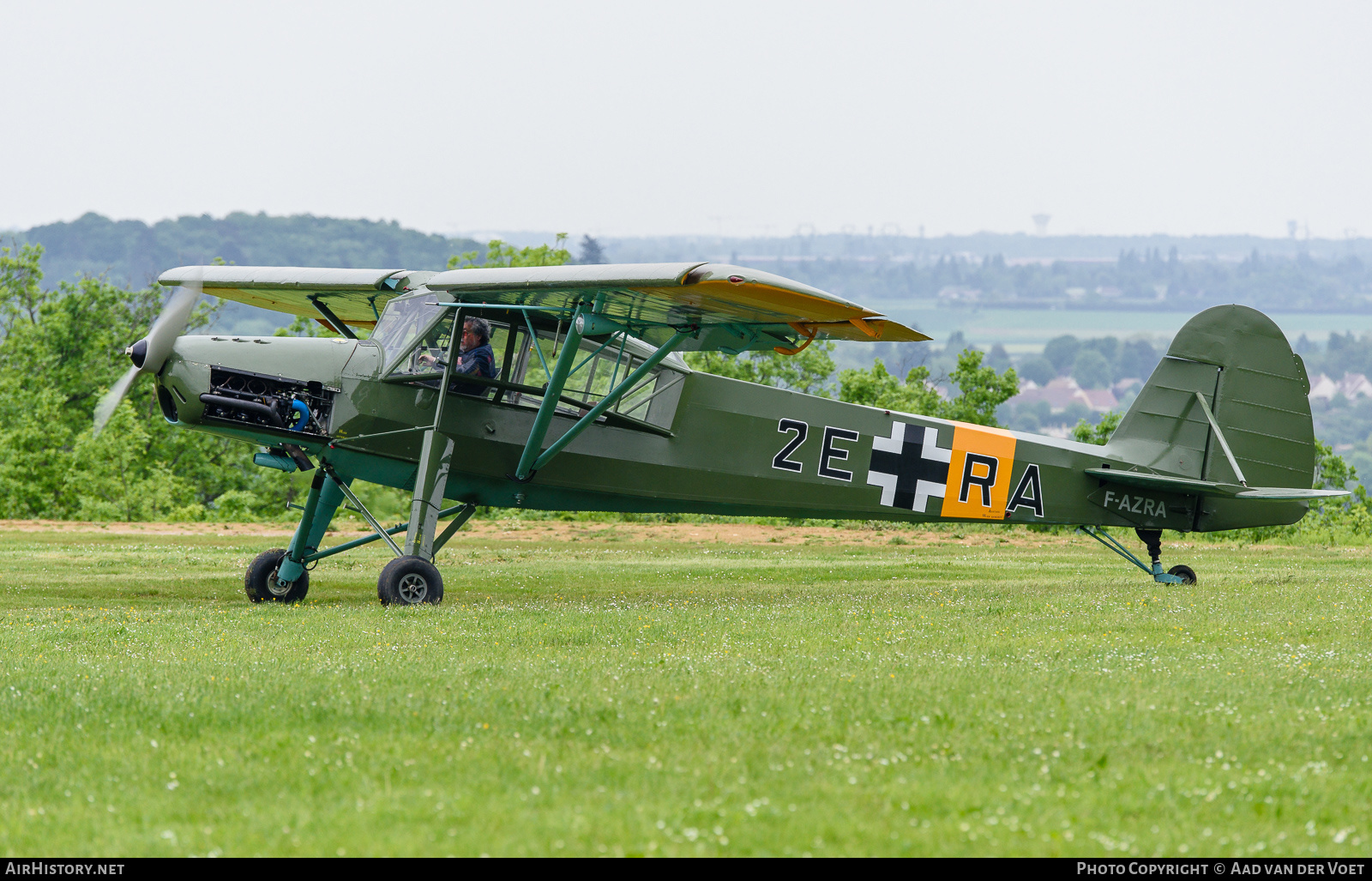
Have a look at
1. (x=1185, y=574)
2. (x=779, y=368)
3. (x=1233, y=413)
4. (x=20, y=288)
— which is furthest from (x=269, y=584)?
(x=20, y=288)

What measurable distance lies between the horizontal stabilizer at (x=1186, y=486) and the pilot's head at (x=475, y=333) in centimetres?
780

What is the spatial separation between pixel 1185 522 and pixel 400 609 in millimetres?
10029

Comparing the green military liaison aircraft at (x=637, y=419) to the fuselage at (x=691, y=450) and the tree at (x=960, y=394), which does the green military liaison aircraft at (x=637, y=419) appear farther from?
the tree at (x=960, y=394)

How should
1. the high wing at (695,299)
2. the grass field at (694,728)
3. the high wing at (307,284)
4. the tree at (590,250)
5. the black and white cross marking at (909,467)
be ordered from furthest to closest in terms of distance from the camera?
the tree at (590,250)
the black and white cross marking at (909,467)
the high wing at (307,284)
the high wing at (695,299)
the grass field at (694,728)

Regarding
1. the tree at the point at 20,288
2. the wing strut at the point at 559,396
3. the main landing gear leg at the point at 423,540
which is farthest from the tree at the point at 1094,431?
the tree at the point at 20,288

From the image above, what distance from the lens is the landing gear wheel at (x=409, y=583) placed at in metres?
12.1

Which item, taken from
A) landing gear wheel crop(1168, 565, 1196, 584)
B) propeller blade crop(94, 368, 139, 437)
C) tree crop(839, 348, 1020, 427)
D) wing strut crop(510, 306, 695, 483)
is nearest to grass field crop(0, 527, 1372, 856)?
wing strut crop(510, 306, 695, 483)

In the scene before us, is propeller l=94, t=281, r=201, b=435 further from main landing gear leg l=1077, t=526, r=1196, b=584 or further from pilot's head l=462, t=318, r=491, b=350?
main landing gear leg l=1077, t=526, r=1196, b=584

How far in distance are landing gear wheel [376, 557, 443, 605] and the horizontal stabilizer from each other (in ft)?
27.4

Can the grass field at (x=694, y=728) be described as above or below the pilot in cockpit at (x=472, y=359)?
below

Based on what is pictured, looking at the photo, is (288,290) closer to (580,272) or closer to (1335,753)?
(580,272)

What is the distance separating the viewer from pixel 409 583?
1227 cm

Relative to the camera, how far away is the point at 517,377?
13312mm

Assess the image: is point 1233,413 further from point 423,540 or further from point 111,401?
point 111,401
